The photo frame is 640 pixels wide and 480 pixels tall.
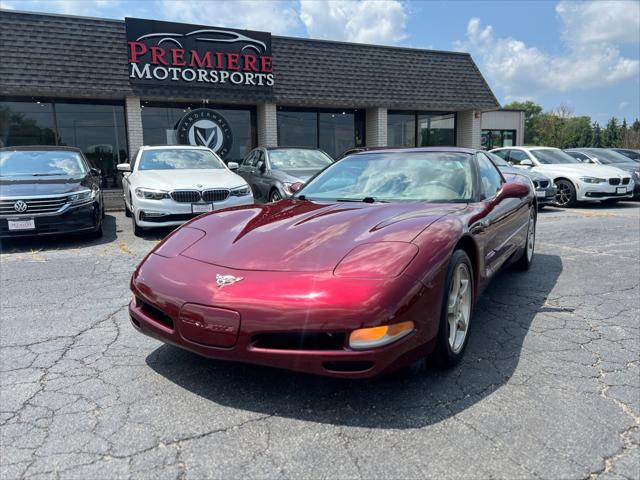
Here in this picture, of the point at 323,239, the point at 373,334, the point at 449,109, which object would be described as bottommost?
the point at 373,334

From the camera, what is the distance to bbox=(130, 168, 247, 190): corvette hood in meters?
7.16

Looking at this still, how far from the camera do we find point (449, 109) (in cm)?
1602

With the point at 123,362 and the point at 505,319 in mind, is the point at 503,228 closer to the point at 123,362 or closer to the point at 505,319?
the point at 505,319

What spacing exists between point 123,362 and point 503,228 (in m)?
2.94

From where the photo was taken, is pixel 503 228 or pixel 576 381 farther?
pixel 503 228

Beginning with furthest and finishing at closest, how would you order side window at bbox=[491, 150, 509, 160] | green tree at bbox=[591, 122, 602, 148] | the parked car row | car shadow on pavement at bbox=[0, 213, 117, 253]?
green tree at bbox=[591, 122, 602, 148] < side window at bbox=[491, 150, 509, 160] < car shadow on pavement at bbox=[0, 213, 117, 253] < the parked car row

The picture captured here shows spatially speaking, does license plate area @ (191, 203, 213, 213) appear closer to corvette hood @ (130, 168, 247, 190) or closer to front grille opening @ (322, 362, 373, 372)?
corvette hood @ (130, 168, 247, 190)

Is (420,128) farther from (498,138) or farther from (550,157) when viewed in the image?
(498,138)

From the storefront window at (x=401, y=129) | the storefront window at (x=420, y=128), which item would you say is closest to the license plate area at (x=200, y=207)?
the storefront window at (x=401, y=129)

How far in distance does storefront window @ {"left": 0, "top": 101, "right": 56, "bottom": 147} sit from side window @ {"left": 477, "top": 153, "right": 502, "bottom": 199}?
11758mm

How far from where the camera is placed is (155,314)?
2596 millimetres

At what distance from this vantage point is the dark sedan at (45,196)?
6.26 metres

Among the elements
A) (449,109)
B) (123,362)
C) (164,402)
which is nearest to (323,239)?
(164,402)

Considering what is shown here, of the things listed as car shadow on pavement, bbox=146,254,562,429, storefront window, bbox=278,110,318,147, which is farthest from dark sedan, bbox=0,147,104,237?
storefront window, bbox=278,110,318,147
